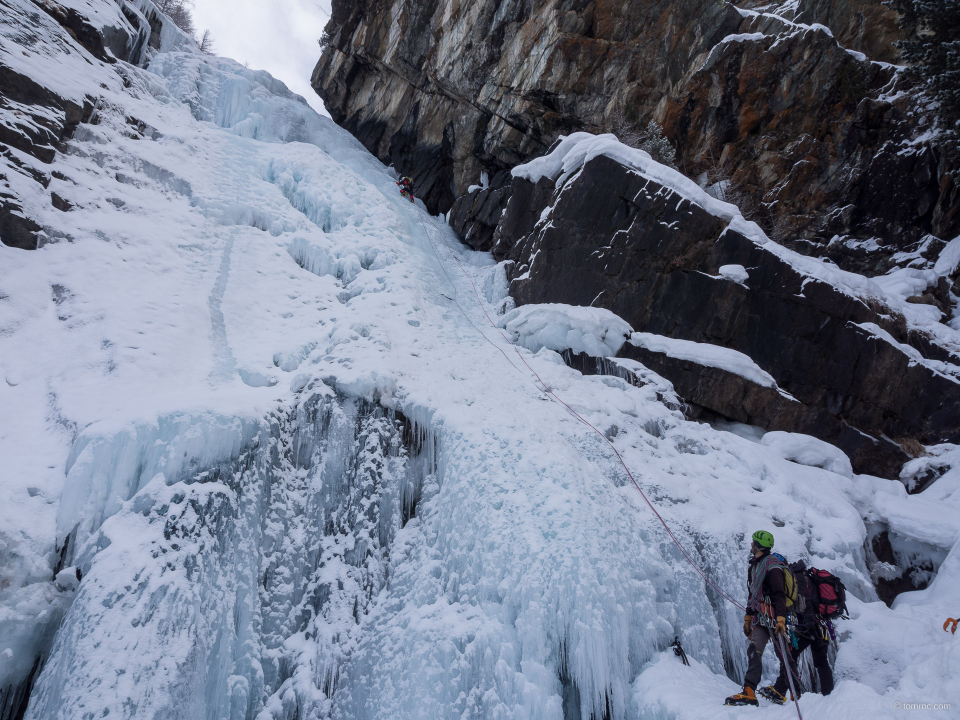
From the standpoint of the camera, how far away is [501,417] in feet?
19.0

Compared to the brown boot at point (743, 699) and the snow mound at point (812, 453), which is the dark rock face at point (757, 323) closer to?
the snow mound at point (812, 453)

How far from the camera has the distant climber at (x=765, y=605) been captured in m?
3.61

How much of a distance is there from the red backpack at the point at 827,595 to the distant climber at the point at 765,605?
8.8 inches

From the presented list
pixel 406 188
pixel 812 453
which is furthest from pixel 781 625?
pixel 406 188

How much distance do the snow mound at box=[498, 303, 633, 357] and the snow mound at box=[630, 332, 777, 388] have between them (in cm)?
41

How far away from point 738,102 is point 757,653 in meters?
12.5

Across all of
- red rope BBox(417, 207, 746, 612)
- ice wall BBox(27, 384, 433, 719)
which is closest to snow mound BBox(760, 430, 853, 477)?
red rope BBox(417, 207, 746, 612)

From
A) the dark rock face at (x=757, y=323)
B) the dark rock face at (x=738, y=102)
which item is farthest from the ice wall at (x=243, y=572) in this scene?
the dark rock face at (x=738, y=102)

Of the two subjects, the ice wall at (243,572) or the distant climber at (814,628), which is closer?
the ice wall at (243,572)

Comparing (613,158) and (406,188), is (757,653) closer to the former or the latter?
(613,158)

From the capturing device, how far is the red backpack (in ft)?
11.9

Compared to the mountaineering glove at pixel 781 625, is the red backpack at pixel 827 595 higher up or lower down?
higher up

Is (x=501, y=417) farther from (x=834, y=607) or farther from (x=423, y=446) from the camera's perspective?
(x=834, y=607)

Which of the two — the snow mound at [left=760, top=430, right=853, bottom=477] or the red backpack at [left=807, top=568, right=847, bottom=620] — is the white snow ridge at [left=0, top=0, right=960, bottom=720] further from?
the red backpack at [left=807, top=568, right=847, bottom=620]
